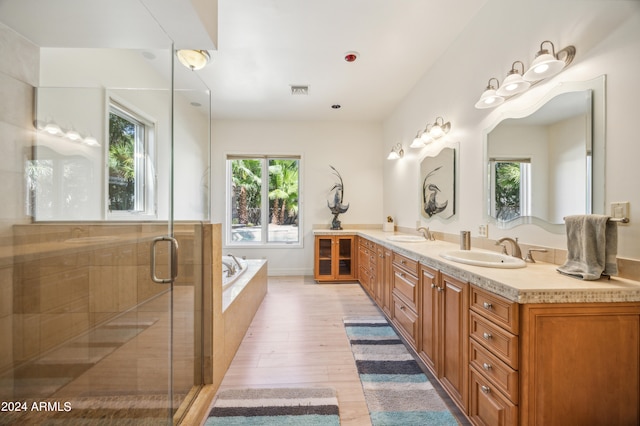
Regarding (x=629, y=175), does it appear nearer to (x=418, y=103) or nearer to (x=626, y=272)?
(x=626, y=272)

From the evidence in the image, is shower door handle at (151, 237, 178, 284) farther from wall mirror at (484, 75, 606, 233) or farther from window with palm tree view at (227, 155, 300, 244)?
window with palm tree view at (227, 155, 300, 244)

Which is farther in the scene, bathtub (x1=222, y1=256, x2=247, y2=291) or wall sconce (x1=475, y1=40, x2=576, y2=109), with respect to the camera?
bathtub (x1=222, y1=256, x2=247, y2=291)

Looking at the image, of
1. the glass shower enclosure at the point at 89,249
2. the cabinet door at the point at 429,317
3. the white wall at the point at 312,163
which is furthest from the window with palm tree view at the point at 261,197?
the cabinet door at the point at 429,317

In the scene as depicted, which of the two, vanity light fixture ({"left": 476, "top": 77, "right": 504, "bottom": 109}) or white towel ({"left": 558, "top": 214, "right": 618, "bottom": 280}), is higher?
vanity light fixture ({"left": 476, "top": 77, "right": 504, "bottom": 109})

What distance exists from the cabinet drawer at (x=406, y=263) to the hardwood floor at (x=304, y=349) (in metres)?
0.82

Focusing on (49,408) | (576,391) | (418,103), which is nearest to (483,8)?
(418,103)

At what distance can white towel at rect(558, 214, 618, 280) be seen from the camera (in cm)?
113

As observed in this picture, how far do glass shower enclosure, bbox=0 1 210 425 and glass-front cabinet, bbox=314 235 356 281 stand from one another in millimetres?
2421

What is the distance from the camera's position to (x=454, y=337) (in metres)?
1.50

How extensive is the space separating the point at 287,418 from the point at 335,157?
3892 mm

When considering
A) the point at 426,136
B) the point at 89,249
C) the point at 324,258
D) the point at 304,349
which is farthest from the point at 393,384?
the point at 324,258

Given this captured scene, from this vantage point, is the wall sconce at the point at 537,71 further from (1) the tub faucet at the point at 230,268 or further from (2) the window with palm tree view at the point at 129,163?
(1) the tub faucet at the point at 230,268

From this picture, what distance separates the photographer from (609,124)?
1.25m

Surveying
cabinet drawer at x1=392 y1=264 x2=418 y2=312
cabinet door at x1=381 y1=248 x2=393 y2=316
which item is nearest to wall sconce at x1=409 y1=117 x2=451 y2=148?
cabinet door at x1=381 y1=248 x2=393 y2=316
